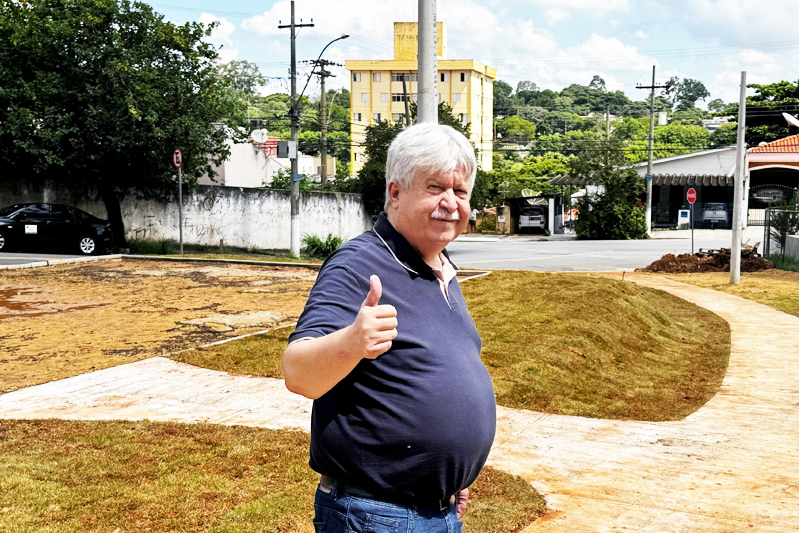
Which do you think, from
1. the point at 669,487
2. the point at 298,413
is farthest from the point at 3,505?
the point at 669,487

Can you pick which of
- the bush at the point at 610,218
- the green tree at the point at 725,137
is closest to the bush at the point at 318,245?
the bush at the point at 610,218

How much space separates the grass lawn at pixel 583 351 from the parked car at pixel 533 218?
114ft

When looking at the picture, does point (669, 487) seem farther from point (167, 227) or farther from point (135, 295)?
point (167, 227)

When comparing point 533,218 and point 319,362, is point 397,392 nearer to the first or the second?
point 319,362

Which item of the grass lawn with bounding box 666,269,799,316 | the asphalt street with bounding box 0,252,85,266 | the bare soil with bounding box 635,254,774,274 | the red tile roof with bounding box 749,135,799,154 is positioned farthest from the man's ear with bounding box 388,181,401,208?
the red tile roof with bounding box 749,135,799,154

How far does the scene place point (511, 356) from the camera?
29.9 feet

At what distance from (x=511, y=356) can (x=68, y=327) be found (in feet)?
20.9

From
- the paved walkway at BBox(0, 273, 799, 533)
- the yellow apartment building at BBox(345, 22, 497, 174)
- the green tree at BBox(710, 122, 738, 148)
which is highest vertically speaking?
the yellow apartment building at BBox(345, 22, 497, 174)

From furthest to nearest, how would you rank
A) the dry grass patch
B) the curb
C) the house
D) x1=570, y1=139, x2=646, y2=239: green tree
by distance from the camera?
x1=570, y1=139, x2=646, y2=239: green tree
the house
the curb
the dry grass patch

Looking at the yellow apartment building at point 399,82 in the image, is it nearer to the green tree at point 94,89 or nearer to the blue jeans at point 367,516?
the green tree at point 94,89

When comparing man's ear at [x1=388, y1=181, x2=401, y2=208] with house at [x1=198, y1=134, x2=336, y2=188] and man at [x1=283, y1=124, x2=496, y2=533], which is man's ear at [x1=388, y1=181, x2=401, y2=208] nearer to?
man at [x1=283, y1=124, x2=496, y2=533]

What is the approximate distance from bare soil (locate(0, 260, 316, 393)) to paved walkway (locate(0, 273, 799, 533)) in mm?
927

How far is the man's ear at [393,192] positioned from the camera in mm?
2428

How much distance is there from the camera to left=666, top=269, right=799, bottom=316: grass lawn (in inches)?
664
